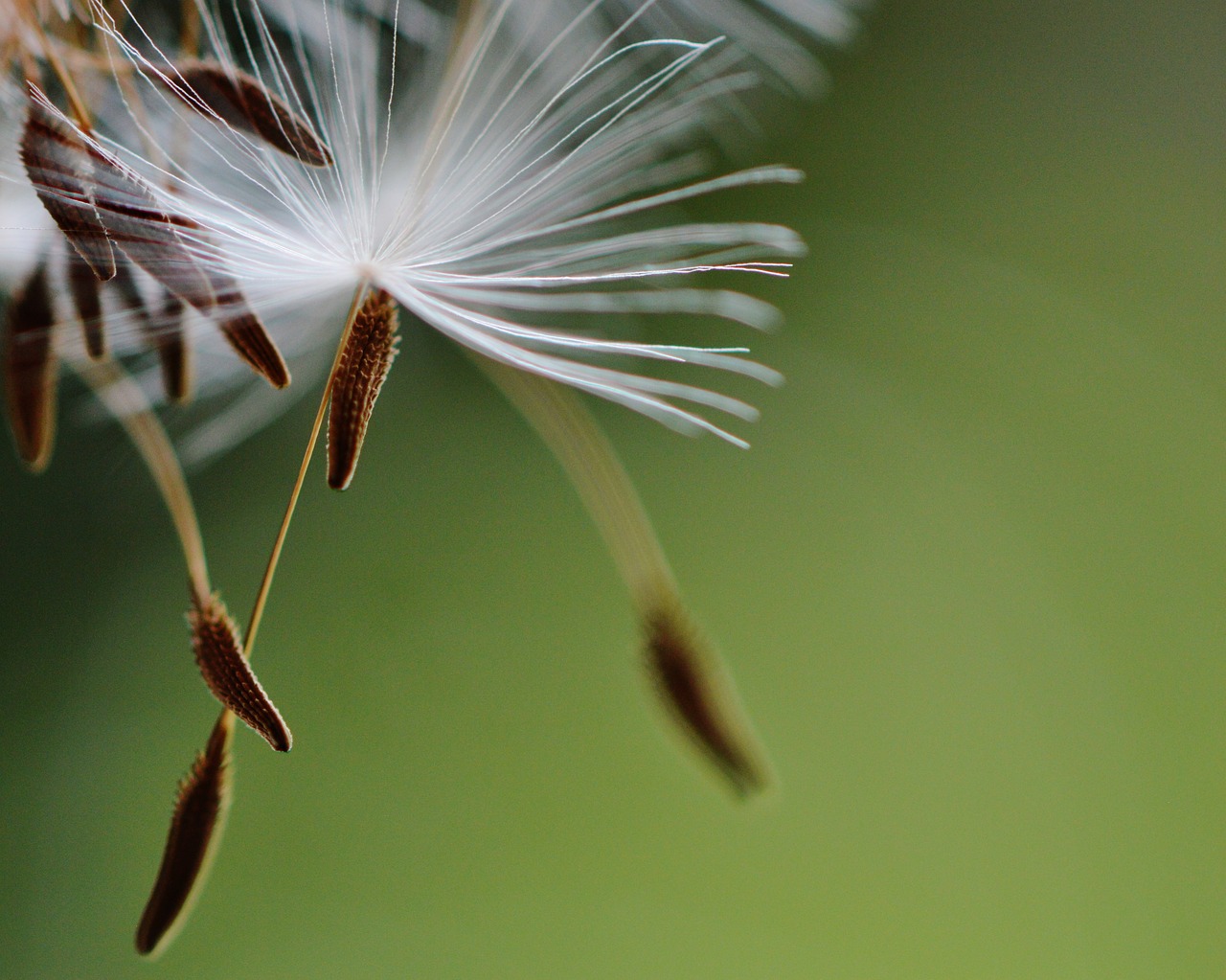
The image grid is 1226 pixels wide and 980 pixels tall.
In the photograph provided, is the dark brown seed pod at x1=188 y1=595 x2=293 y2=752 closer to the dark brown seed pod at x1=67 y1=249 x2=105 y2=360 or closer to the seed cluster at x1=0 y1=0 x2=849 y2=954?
the seed cluster at x1=0 y1=0 x2=849 y2=954

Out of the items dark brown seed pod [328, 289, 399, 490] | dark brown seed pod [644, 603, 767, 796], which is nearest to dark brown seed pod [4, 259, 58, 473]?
dark brown seed pod [328, 289, 399, 490]

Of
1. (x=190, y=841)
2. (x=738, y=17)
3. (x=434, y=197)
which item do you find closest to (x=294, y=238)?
(x=434, y=197)

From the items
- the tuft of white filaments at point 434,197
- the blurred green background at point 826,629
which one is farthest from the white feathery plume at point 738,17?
the blurred green background at point 826,629

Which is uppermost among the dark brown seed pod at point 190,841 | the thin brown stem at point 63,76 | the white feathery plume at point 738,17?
the white feathery plume at point 738,17

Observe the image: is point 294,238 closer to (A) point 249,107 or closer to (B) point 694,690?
(A) point 249,107

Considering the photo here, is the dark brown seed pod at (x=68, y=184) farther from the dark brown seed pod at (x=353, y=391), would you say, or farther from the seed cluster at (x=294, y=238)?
the dark brown seed pod at (x=353, y=391)

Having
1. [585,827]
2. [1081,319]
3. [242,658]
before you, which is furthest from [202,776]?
[1081,319]
